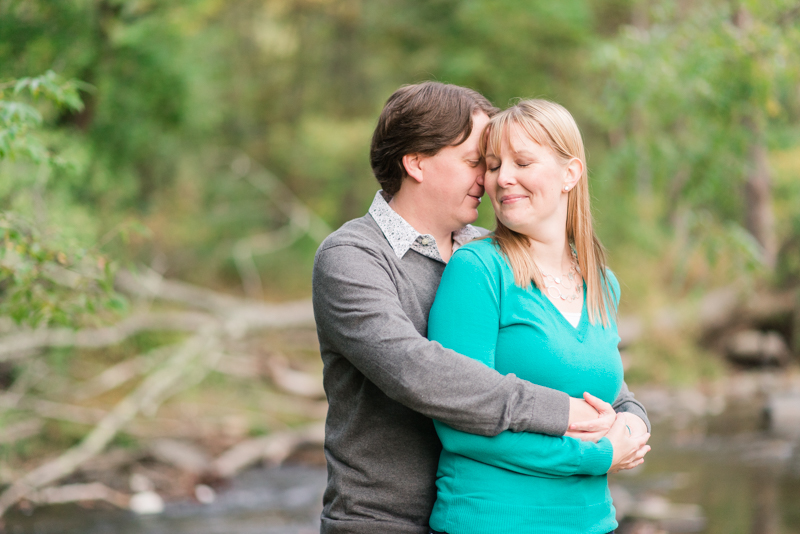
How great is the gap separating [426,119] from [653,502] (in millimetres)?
4679

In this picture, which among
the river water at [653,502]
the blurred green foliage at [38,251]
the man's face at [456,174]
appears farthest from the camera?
the river water at [653,502]

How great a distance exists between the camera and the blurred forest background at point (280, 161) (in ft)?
16.5

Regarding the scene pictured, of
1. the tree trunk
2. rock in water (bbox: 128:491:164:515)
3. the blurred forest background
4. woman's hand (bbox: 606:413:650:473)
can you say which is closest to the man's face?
the blurred forest background

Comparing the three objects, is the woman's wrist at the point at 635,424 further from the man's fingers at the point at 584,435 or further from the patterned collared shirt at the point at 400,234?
the patterned collared shirt at the point at 400,234

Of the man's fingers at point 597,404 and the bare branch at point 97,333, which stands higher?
the man's fingers at point 597,404

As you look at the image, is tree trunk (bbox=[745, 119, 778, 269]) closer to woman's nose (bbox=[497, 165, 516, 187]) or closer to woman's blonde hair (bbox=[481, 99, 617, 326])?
woman's blonde hair (bbox=[481, 99, 617, 326])

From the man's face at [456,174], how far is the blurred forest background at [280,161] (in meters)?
0.33

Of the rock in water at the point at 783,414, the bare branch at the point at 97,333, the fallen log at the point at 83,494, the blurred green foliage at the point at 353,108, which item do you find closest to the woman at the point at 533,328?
the blurred green foliage at the point at 353,108

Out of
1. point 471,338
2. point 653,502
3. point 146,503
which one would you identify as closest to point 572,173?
point 471,338

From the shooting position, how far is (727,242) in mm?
6305

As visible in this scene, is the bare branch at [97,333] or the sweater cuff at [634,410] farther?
the bare branch at [97,333]

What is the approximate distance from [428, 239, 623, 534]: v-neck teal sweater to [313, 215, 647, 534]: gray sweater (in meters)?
0.07

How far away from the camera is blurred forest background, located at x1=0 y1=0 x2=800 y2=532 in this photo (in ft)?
16.5

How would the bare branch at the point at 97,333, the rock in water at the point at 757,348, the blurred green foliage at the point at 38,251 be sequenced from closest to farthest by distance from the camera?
the blurred green foliage at the point at 38,251
the bare branch at the point at 97,333
the rock in water at the point at 757,348
